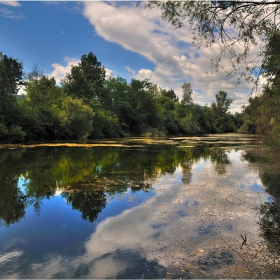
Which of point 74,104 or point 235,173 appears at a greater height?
point 74,104

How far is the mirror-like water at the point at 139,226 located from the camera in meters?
4.35

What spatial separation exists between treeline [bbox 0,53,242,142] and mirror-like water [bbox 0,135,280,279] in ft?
74.6

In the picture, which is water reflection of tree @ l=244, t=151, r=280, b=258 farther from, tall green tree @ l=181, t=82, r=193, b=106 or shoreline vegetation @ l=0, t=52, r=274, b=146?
tall green tree @ l=181, t=82, r=193, b=106

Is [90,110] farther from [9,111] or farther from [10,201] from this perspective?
[10,201]

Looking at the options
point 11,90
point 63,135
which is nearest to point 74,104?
point 63,135

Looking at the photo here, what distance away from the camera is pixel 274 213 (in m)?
7.10

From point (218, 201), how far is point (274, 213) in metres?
1.65

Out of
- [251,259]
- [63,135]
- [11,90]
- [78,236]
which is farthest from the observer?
[63,135]

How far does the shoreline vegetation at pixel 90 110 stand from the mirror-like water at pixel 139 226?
11.1ft

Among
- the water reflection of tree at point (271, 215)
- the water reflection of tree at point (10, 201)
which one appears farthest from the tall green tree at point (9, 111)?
the water reflection of tree at point (271, 215)

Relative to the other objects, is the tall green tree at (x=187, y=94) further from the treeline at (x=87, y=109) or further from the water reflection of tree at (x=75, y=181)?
the water reflection of tree at (x=75, y=181)

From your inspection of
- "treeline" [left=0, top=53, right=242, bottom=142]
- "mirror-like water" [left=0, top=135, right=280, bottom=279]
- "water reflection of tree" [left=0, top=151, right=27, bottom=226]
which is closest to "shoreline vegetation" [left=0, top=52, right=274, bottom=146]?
"treeline" [left=0, top=53, right=242, bottom=142]

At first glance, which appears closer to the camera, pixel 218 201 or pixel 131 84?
pixel 218 201

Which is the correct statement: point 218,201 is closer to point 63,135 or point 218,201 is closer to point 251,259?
point 251,259
